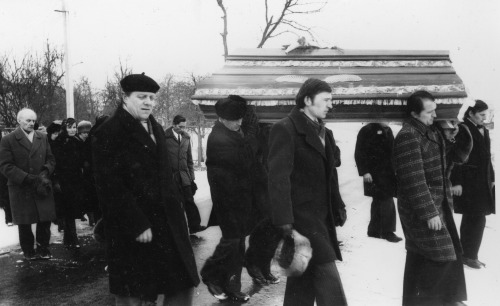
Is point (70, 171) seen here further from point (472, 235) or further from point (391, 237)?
point (472, 235)

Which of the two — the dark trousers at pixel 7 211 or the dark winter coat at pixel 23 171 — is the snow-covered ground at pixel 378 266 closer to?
the dark trousers at pixel 7 211

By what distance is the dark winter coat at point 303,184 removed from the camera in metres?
2.94

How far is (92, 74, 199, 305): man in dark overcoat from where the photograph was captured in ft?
8.95

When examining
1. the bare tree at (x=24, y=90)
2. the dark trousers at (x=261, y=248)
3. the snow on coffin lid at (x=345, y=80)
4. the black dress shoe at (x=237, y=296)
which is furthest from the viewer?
the bare tree at (x=24, y=90)

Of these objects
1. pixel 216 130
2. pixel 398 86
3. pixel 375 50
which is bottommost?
pixel 216 130

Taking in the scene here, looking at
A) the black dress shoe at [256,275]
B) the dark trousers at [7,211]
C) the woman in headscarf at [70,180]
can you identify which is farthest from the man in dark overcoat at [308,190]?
the dark trousers at [7,211]

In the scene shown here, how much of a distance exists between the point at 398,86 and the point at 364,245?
2425 mm

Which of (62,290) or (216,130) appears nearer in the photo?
(216,130)

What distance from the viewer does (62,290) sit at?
179 inches

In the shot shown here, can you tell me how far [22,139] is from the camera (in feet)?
18.4

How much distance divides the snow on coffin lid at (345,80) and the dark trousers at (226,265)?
1095 millimetres

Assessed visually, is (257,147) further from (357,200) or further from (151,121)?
(357,200)

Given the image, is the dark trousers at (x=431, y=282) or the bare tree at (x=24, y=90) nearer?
the dark trousers at (x=431, y=282)

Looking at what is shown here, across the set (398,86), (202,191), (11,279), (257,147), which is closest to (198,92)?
(257,147)
